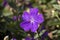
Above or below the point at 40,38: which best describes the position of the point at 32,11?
above

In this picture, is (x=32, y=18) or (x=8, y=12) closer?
(x=32, y=18)

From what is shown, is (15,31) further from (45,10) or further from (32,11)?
(45,10)

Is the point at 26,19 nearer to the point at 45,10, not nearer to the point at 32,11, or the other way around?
the point at 32,11

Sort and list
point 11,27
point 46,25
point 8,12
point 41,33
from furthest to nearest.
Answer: point 8,12
point 46,25
point 11,27
point 41,33

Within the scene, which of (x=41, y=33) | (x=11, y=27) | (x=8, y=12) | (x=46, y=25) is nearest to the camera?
(x=41, y=33)

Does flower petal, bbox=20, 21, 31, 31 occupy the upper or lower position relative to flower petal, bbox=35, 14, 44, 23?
lower

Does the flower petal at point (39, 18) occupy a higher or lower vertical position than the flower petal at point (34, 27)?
higher

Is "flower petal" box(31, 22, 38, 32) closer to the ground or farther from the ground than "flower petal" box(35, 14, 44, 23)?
closer to the ground

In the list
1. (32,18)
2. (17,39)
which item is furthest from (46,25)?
(17,39)
